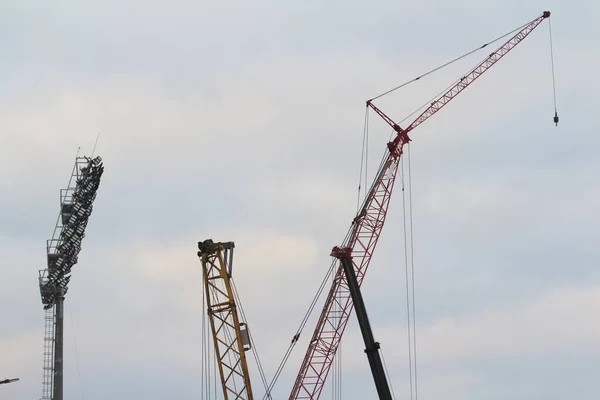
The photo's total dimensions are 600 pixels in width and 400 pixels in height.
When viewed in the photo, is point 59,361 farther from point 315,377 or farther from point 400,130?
point 400,130

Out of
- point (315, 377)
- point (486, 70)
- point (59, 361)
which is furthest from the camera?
point (486, 70)

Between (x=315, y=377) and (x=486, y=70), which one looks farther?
(x=486, y=70)

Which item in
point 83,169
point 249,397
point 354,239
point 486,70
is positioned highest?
point 486,70

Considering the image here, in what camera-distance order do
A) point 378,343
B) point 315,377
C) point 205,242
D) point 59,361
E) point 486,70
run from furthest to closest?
point 486,70 < point 59,361 < point 315,377 < point 205,242 < point 378,343

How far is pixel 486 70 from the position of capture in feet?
637

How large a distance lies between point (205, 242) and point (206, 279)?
4.02 m

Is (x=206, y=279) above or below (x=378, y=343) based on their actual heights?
above

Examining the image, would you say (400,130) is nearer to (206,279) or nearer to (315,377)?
(315,377)

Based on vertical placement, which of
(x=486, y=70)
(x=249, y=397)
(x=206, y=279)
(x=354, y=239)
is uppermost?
(x=486, y=70)

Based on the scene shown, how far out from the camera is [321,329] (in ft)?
555

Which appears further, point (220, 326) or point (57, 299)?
point (57, 299)

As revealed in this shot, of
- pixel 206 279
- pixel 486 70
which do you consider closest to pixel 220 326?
pixel 206 279

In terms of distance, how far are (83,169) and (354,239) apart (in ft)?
140

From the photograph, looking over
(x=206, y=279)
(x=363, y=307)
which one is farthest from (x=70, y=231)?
(x=363, y=307)
